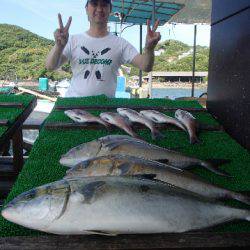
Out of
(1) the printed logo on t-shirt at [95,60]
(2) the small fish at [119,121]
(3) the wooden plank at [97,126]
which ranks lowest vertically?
(3) the wooden plank at [97,126]

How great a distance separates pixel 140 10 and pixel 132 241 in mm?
12605

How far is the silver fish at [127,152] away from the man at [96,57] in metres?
2.66

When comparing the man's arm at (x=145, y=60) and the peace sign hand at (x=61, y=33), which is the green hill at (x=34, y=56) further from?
the peace sign hand at (x=61, y=33)

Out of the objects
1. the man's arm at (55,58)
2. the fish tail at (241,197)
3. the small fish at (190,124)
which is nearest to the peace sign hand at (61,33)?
the man's arm at (55,58)

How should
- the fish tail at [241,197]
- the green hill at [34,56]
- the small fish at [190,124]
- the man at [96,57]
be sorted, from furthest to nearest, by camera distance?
the green hill at [34,56] → the man at [96,57] → the small fish at [190,124] → the fish tail at [241,197]

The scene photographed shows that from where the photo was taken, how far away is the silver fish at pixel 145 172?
196 cm

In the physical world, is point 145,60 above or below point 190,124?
above

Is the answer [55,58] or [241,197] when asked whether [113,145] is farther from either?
[55,58]

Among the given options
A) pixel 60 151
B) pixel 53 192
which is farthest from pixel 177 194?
pixel 60 151

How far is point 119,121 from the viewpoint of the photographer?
3.36m

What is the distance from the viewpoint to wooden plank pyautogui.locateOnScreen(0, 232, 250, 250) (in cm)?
143

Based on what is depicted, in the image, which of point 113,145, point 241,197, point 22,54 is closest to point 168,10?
point 113,145

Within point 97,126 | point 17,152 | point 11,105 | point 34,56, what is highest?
point 34,56

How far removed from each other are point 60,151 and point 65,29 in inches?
89.0
